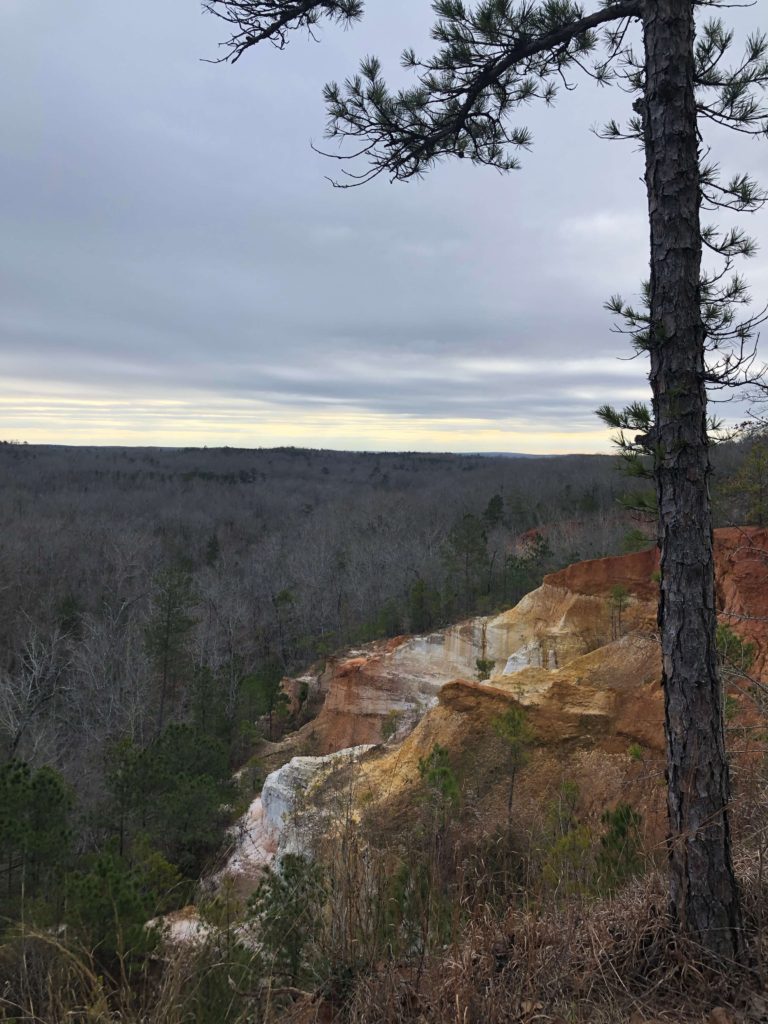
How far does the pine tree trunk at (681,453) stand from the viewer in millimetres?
2963

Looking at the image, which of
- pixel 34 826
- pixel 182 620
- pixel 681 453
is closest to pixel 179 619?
pixel 182 620

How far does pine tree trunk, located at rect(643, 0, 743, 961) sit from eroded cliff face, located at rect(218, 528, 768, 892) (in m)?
2.26

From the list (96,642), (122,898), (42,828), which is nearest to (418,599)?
(96,642)

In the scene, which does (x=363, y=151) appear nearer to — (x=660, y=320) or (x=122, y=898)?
(x=660, y=320)

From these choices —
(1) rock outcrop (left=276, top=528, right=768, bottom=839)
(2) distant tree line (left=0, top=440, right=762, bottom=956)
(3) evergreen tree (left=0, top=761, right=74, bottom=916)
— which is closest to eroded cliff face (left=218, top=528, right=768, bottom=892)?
(1) rock outcrop (left=276, top=528, right=768, bottom=839)

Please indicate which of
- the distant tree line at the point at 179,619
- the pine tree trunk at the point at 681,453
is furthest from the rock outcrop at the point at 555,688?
the distant tree line at the point at 179,619

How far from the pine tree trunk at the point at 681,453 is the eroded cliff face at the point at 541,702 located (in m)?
2.26

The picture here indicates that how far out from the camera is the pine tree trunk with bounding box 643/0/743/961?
9.72ft

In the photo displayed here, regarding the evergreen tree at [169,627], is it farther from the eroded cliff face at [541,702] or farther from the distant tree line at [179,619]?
the eroded cliff face at [541,702]

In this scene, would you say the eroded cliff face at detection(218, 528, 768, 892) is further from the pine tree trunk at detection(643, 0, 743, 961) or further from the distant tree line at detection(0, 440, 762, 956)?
the pine tree trunk at detection(643, 0, 743, 961)

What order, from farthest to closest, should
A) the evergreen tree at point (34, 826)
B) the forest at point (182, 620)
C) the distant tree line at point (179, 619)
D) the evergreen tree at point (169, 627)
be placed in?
the evergreen tree at point (169, 627)
the distant tree line at point (179, 619)
the forest at point (182, 620)
the evergreen tree at point (34, 826)

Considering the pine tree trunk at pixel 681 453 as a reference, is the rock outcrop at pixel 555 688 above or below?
below

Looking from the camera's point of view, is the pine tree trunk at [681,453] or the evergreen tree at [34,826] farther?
the evergreen tree at [34,826]

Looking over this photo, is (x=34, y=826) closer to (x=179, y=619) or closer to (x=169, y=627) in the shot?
(x=179, y=619)
